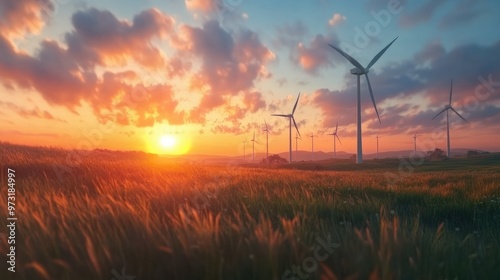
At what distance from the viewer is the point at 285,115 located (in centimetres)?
8794

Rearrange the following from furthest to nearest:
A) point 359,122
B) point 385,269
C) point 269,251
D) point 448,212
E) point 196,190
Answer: point 359,122 → point 448,212 → point 196,190 → point 269,251 → point 385,269

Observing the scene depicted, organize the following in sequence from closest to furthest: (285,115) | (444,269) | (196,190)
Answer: (444,269) → (196,190) → (285,115)

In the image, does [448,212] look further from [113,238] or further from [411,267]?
[113,238]

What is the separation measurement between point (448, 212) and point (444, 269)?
229 inches

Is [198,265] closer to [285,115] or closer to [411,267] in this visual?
[411,267]

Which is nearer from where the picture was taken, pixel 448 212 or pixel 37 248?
pixel 37 248

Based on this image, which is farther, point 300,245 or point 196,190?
point 196,190

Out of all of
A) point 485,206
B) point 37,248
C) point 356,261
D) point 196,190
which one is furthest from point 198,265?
point 485,206

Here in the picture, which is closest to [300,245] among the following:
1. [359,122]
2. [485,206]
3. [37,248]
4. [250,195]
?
[37,248]

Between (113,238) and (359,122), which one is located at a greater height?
(359,122)

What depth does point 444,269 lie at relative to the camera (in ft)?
9.16

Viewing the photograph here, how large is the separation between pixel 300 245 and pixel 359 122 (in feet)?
269

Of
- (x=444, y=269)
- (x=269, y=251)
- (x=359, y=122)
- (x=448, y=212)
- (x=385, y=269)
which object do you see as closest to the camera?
(x=385, y=269)

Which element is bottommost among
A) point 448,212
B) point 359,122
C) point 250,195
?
Result: point 448,212
